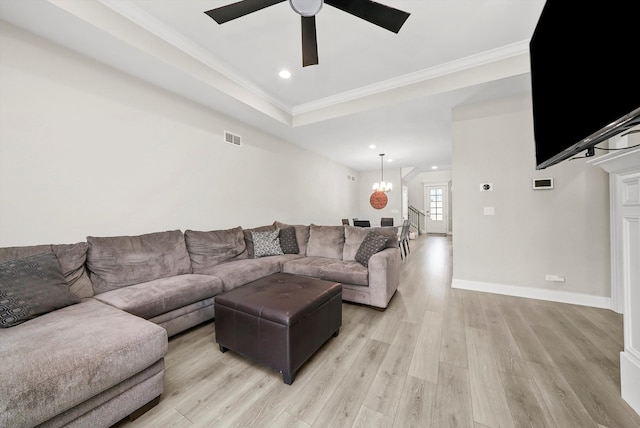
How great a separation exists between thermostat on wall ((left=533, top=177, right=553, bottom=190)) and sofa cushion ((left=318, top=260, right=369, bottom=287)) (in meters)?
2.45

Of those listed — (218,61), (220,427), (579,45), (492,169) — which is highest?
(218,61)

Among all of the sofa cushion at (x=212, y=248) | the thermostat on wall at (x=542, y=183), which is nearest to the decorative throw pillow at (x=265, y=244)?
the sofa cushion at (x=212, y=248)

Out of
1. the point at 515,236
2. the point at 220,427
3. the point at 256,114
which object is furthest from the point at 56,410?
the point at 515,236

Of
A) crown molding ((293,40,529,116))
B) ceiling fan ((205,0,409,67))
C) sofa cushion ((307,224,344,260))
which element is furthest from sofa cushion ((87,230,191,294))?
crown molding ((293,40,529,116))

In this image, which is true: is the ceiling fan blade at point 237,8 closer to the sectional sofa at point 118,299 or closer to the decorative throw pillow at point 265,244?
A: the sectional sofa at point 118,299

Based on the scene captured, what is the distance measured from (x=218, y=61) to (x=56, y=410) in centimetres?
329

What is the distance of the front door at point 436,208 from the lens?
10.0 metres

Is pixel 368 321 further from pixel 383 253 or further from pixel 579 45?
pixel 579 45

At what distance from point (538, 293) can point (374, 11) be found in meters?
3.71

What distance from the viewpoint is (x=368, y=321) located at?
2486 mm

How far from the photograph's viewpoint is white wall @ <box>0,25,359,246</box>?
6.42 ft

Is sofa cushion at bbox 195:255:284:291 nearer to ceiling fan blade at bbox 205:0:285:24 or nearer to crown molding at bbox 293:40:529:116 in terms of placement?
ceiling fan blade at bbox 205:0:285:24

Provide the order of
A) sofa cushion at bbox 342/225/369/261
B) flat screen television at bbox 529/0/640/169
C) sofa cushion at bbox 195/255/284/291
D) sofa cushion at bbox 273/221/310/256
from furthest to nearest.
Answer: sofa cushion at bbox 273/221/310/256, sofa cushion at bbox 342/225/369/261, sofa cushion at bbox 195/255/284/291, flat screen television at bbox 529/0/640/169

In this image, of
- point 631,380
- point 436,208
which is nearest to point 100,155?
point 631,380
